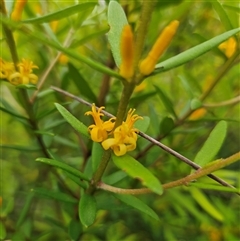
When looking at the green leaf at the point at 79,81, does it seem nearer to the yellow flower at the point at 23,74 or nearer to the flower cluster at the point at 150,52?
the yellow flower at the point at 23,74

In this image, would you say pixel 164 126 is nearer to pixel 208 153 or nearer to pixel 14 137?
pixel 208 153

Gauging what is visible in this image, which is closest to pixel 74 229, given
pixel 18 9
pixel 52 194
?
pixel 52 194

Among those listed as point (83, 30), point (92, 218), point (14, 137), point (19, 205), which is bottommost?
point (92, 218)

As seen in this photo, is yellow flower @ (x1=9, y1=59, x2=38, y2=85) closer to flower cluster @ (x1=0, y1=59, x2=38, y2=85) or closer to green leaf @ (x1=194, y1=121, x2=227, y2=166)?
flower cluster @ (x1=0, y1=59, x2=38, y2=85)

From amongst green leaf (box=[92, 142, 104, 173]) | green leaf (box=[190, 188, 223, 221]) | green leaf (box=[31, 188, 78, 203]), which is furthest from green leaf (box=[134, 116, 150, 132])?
green leaf (box=[190, 188, 223, 221])

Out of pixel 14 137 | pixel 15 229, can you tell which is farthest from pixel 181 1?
pixel 14 137

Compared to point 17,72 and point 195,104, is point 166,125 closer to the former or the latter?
point 195,104

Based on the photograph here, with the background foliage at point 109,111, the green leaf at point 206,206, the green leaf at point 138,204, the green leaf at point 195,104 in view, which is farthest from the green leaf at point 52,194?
the green leaf at point 206,206
